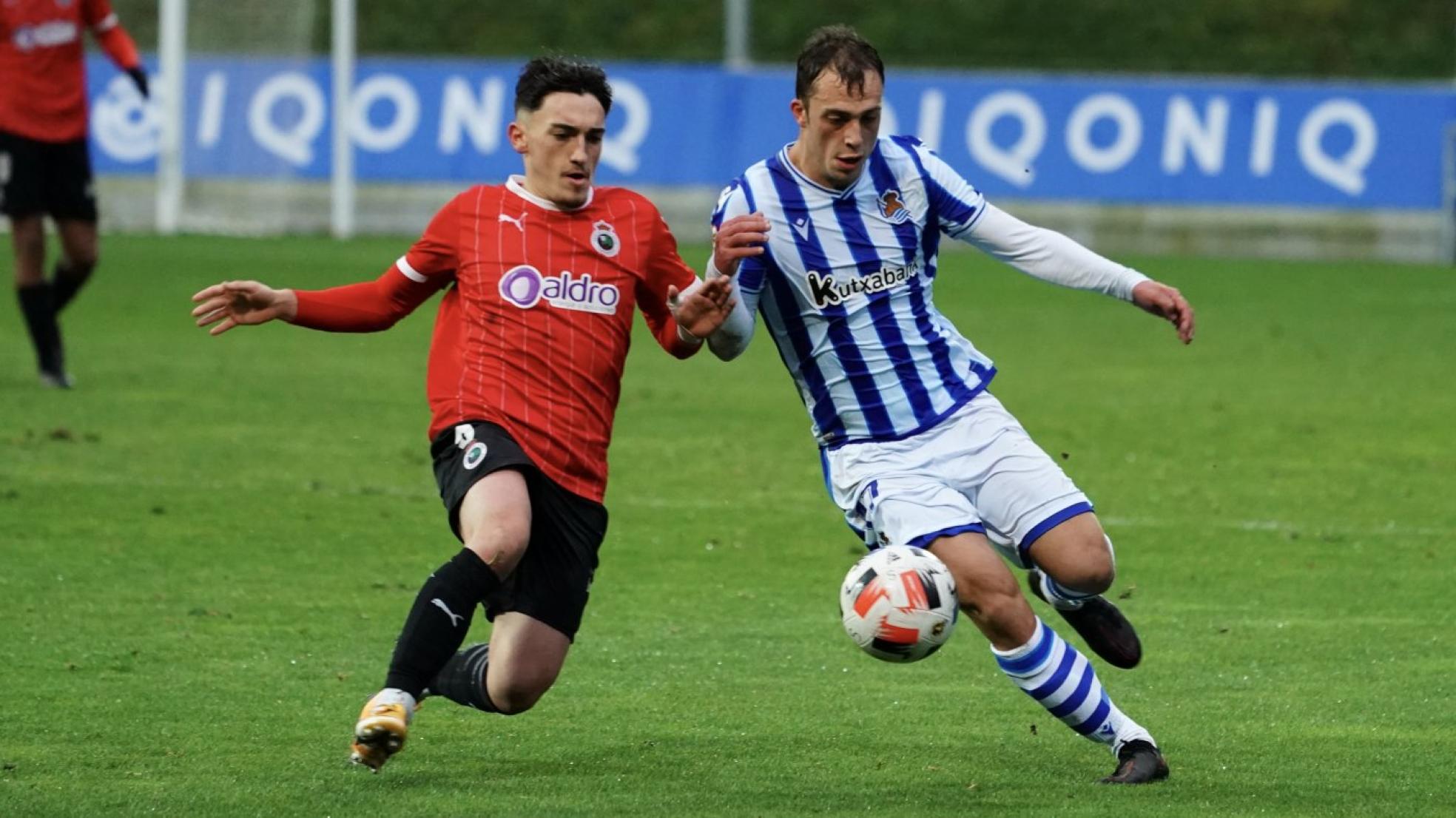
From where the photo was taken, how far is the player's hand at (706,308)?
5535mm

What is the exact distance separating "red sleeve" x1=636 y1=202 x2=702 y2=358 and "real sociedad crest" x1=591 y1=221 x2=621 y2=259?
0.34 ft

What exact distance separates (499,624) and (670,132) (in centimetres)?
1816

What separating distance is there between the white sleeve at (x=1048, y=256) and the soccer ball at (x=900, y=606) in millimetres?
875

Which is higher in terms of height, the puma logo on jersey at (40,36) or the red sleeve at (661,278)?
the red sleeve at (661,278)

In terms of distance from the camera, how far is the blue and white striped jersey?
5883mm

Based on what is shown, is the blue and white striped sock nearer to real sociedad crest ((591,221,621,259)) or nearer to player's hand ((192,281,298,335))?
real sociedad crest ((591,221,621,259))

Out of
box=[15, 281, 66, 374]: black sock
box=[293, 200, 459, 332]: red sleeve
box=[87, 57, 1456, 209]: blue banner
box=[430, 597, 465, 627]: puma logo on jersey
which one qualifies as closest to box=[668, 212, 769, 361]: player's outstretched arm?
box=[293, 200, 459, 332]: red sleeve

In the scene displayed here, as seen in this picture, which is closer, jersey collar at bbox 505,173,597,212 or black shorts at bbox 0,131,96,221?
jersey collar at bbox 505,173,597,212

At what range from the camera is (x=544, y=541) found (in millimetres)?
5703

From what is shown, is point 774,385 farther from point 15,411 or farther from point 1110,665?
point 1110,665

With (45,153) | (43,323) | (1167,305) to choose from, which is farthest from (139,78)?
(1167,305)

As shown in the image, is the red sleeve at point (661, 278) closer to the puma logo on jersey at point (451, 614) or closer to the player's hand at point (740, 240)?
the player's hand at point (740, 240)

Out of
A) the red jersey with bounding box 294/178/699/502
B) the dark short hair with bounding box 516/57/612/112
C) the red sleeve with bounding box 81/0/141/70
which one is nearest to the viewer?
the red jersey with bounding box 294/178/699/502

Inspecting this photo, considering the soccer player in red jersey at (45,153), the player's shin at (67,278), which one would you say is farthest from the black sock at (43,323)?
the player's shin at (67,278)
